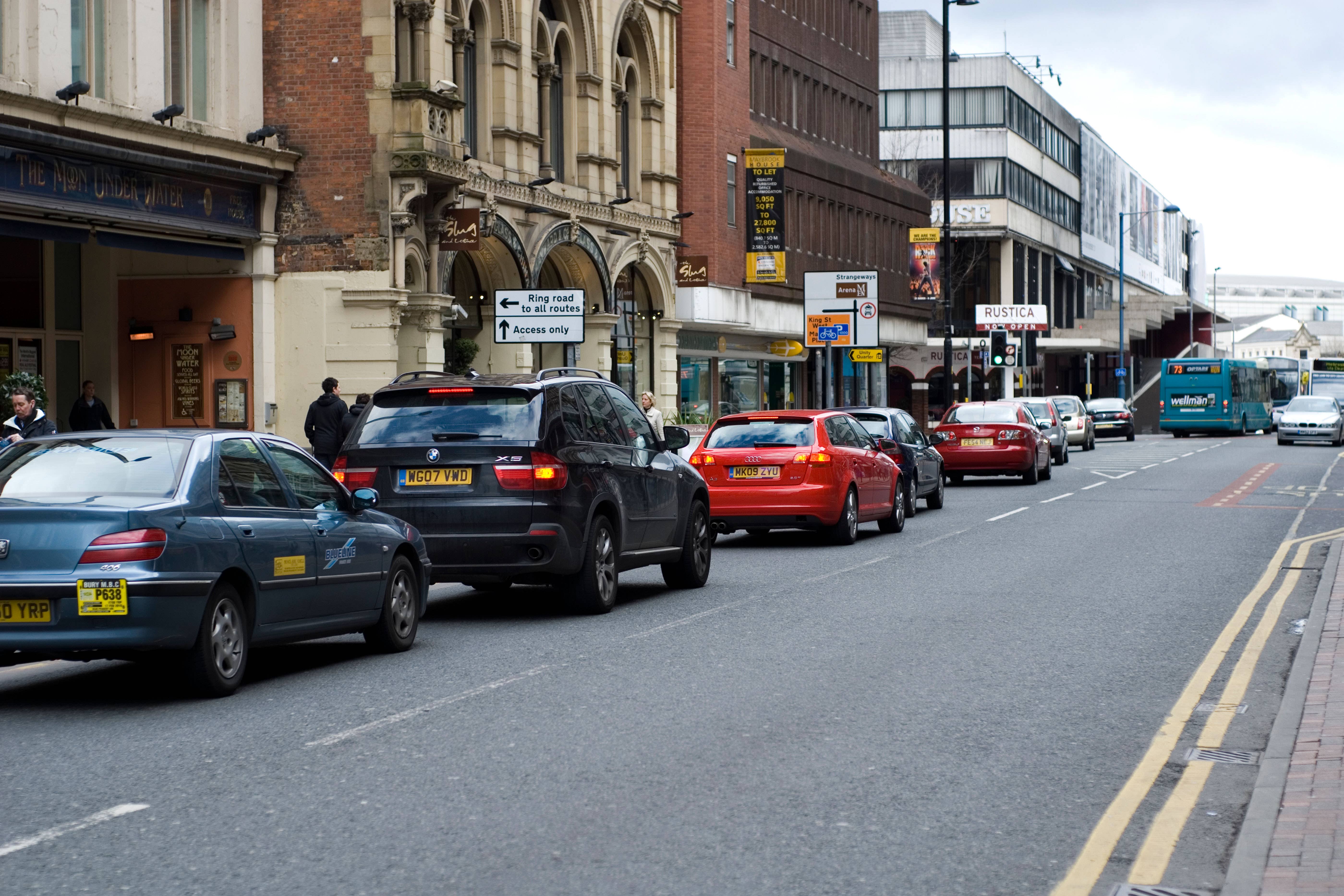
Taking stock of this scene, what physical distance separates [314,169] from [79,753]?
21652 mm

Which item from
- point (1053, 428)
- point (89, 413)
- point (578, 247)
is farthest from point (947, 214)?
point (89, 413)

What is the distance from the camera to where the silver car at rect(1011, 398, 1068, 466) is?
41.1 metres

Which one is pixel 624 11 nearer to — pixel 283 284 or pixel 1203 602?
pixel 283 284

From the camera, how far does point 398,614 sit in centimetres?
1152

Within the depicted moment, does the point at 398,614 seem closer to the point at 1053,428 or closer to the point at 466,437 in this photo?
the point at 466,437

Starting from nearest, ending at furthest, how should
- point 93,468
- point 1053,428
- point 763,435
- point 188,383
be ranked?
point 93,468, point 763,435, point 188,383, point 1053,428

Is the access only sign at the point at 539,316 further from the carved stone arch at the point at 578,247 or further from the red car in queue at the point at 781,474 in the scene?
the carved stone arch at the point at 578,247

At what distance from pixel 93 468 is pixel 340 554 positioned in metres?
1.65

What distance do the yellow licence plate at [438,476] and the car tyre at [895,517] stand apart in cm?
997

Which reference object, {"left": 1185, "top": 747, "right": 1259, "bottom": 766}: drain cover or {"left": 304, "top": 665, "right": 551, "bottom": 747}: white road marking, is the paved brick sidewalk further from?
{"left": 304, "top": 665, "right": 551, "bottom": 747}: white road marking

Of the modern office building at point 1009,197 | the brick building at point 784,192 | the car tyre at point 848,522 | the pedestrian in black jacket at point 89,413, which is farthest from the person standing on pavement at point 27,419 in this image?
the modern office building at point 1009,197

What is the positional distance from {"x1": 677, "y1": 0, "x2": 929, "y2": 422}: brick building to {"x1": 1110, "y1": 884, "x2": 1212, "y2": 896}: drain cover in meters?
38.0

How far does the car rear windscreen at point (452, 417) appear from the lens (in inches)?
501

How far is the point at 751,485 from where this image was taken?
1992 centimetres
